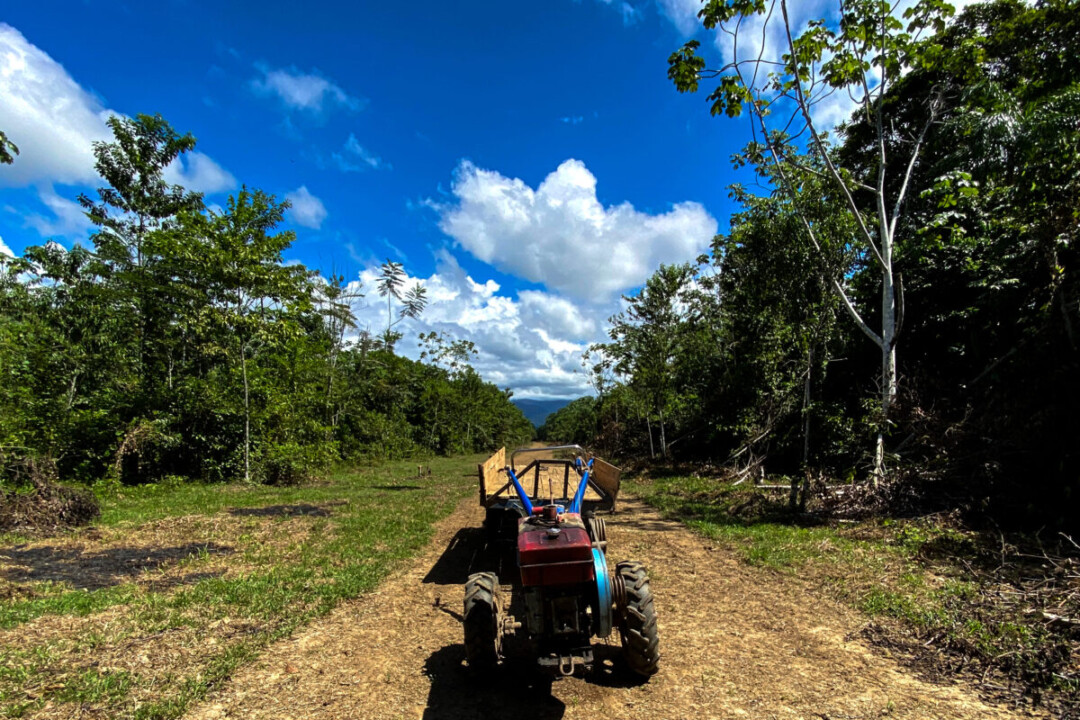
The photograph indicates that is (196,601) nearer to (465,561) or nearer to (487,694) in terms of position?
(465,561)

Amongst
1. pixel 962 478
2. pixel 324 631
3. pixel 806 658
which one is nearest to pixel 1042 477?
pixel 962 478

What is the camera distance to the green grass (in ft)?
10.8

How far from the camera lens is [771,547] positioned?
696 cm

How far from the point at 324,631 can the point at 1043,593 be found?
636 cm

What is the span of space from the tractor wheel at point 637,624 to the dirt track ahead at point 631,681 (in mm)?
254

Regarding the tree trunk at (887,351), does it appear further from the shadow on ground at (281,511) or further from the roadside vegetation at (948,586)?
the shadow on ground at (281,511)

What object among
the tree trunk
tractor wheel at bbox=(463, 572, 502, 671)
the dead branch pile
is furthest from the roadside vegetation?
the dead branch pile

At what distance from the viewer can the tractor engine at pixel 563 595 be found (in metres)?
3.07

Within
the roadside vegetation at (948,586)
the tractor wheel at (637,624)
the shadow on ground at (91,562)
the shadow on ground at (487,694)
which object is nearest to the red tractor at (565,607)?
the tractor wheel at (637,624)

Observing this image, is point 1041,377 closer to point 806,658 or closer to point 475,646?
point 806,658

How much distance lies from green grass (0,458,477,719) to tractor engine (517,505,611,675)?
2.38 m

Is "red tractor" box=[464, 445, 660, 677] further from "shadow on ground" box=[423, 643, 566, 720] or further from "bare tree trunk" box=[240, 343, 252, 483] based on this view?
"bare tree trunk" box=[240, 343, 252, 483]

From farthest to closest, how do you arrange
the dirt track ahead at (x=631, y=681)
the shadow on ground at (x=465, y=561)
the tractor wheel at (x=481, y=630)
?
the shadow on ground at (x=465, y=561) < the tractor wheel at (x=481, y=630) < the dirt track ahead at (x=631, y=681)

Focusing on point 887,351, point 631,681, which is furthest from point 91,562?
point 887,351
